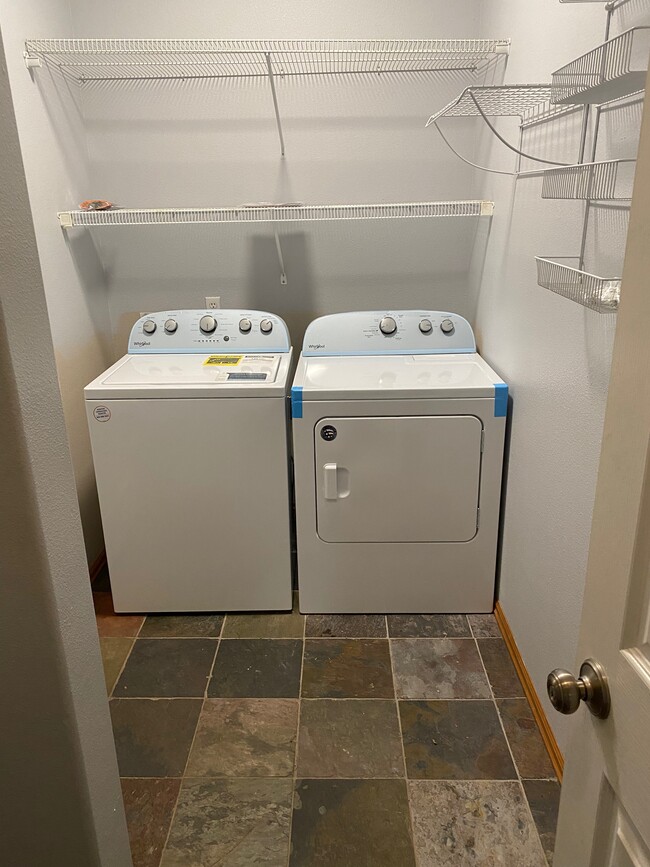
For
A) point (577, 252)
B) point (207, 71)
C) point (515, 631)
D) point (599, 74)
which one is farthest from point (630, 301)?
point (207, 71)

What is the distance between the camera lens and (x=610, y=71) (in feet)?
4.11

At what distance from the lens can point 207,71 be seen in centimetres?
256

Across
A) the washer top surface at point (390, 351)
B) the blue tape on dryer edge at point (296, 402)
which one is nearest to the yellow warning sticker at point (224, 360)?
the washer top surface at point (390, 351)

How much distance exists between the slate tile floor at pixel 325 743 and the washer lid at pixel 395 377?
2.92 feet

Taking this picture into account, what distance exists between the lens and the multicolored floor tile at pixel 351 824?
152 cm

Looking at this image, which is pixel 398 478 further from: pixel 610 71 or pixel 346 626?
pixel 610 71

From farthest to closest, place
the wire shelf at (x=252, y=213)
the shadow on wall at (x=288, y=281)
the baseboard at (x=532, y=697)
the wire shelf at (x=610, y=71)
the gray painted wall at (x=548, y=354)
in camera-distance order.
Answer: the shadow on wall at (x=288, y=281) < the wire shelf at (x=252, y=213) < the baseboard at (x=532, y=697) < the gray painted wall at (x=548, y=354) < the wire shelf at (x=610, y=71)

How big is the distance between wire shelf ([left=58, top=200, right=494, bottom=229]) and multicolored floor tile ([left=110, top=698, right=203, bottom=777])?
1.74 meters

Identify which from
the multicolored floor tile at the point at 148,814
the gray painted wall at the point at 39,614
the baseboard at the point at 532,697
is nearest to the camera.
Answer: the gray painted wall at the point at 39,614

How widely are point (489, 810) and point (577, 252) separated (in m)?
1.45

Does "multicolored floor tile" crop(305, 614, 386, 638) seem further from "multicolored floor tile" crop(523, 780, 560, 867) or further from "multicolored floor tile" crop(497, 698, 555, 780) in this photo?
"multicolored floor tile" crop(523, 780, 560, 867)

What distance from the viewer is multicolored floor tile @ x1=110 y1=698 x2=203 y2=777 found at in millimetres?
1791

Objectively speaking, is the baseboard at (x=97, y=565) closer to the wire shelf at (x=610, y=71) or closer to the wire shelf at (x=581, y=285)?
the wire shelf at (x=581, y=285)

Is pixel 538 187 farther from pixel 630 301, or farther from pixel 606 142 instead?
pixel 630 301
